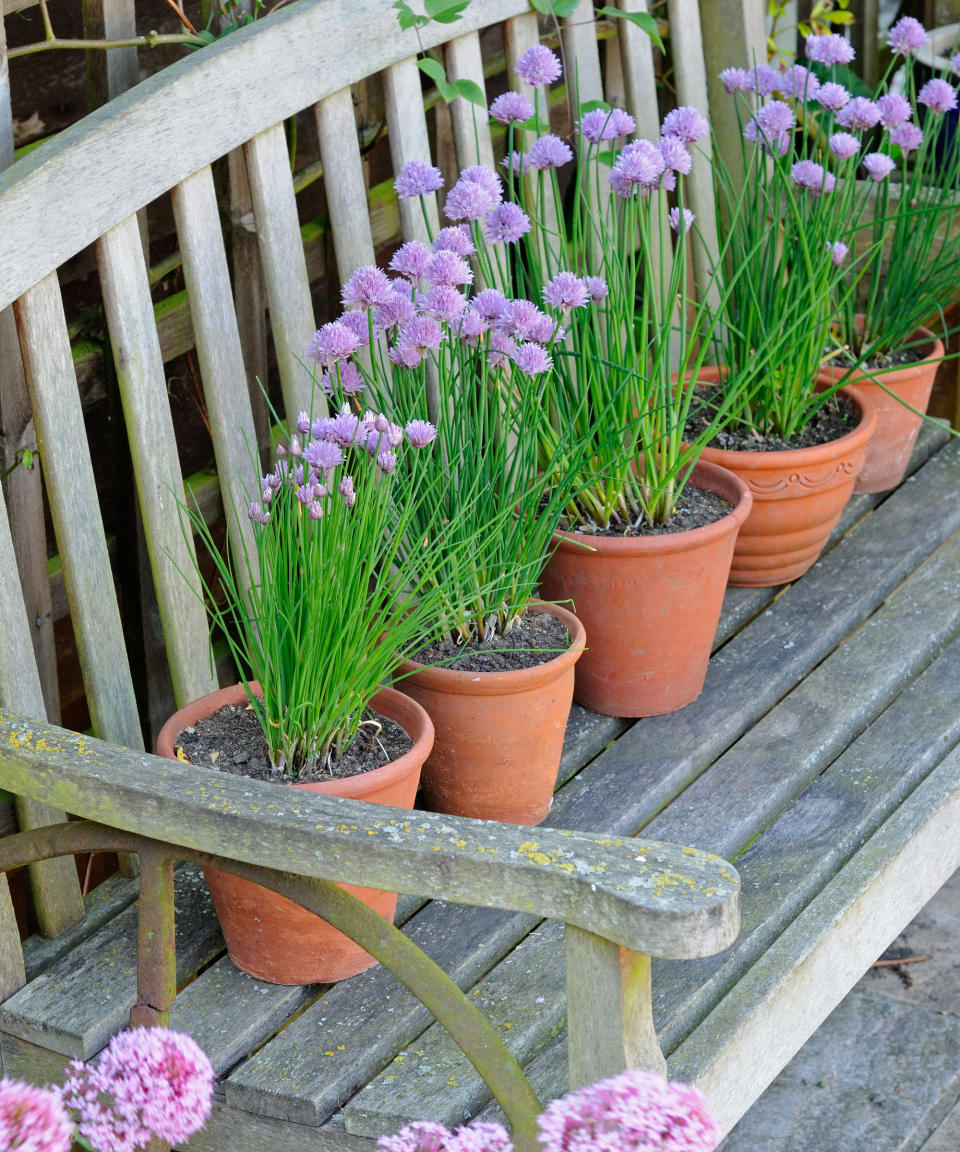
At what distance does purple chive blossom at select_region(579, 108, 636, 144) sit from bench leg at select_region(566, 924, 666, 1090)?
1.04 metres

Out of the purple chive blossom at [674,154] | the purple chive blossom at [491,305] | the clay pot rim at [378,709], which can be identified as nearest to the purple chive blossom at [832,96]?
the purple chive blossom at [674,154]

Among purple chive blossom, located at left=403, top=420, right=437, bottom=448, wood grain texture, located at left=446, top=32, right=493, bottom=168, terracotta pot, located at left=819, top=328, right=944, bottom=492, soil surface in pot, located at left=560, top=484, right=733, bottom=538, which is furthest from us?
terracotta pot, located at left=819, top=328, right=944, bottom=492

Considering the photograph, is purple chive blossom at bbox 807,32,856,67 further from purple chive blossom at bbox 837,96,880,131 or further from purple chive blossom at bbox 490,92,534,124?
purple chive blossom at bbox 490,92,534,124

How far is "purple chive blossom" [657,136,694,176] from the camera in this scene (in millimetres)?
1715

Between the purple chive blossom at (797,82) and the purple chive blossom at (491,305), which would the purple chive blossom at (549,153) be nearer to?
the purple chive blossom at (491,305)

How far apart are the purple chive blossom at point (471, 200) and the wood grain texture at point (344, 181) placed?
0.29 metres

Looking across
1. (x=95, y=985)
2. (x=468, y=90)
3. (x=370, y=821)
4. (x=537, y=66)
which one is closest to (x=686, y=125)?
(x=537, y=66)

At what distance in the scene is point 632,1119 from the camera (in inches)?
36.9

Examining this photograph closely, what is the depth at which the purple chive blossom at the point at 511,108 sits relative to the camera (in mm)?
1696

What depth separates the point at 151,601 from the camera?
1.95 meters

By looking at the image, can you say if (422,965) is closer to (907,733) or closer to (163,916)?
(163,916)

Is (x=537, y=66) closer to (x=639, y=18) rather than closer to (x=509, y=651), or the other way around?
(x=639, y=18)

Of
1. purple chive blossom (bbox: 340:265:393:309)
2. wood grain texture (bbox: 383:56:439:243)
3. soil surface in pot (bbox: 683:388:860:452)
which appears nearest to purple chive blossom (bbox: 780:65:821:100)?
soil surface in pot (bbox: 683:388:860:452)

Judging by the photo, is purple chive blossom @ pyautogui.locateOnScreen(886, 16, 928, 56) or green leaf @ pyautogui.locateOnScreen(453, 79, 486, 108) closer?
green leaf @ pyautogui.locateOnScreen(453, 79, 486, 108)
